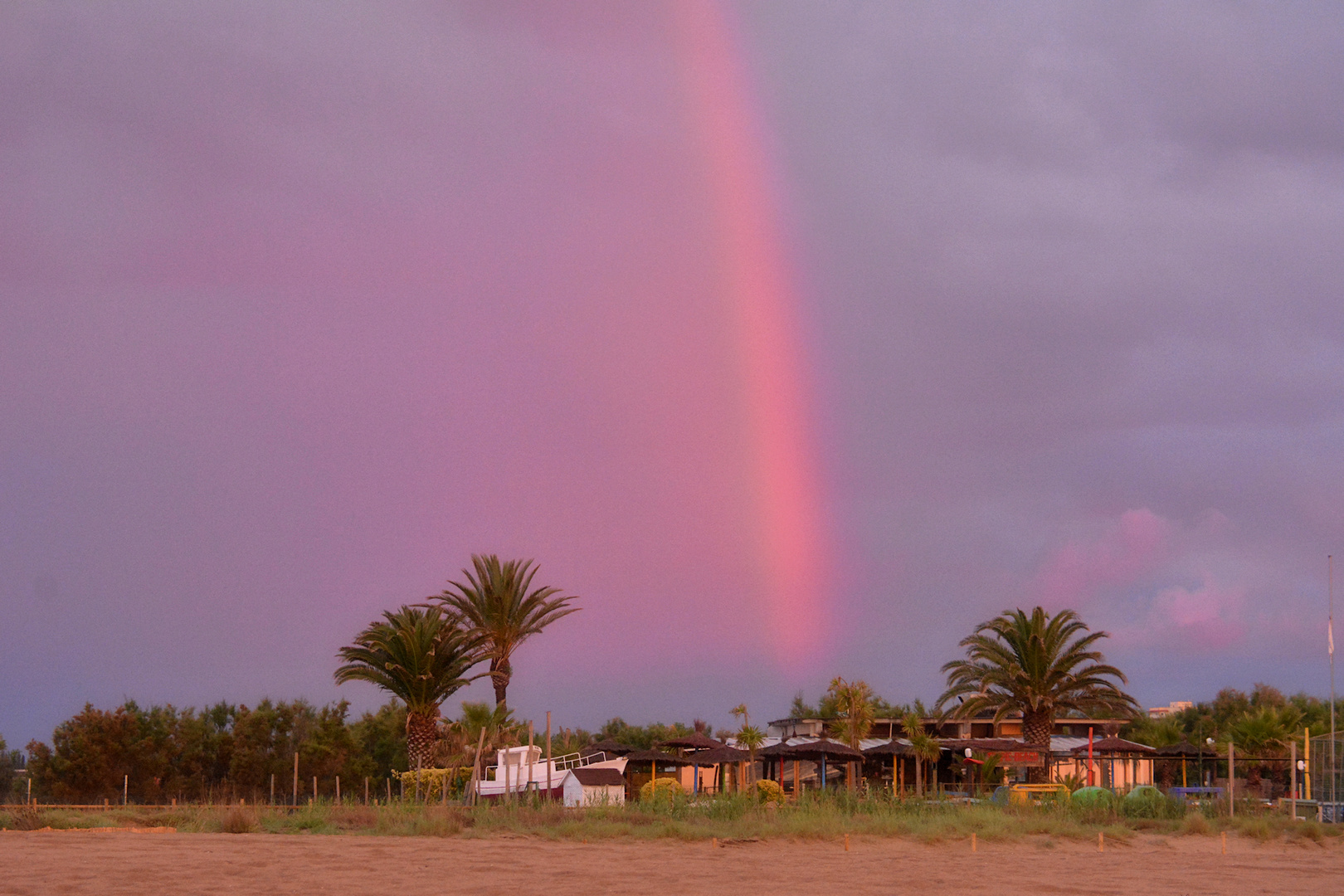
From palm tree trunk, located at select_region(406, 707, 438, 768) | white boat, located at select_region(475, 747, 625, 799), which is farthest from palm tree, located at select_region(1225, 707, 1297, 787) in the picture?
palm tree trunk, located at select_region(406, 707, 438, 768)

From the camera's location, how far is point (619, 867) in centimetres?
1902

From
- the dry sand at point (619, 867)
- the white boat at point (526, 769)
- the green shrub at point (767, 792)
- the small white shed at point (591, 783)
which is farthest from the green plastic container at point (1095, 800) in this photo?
the white boat at point (526, 769)

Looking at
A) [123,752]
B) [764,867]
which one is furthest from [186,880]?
[123,752]

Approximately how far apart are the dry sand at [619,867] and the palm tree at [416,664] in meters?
17.0

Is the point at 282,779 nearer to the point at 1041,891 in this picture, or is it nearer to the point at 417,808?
the point at 417,808

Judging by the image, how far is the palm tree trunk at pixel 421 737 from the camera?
41.4 m

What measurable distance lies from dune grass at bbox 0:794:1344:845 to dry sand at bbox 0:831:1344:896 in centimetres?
66

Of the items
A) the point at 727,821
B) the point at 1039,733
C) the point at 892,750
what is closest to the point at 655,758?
the point at 892,750

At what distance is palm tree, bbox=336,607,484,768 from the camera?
132ft

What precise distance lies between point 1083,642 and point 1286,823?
16677 mm

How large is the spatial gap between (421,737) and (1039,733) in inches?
838

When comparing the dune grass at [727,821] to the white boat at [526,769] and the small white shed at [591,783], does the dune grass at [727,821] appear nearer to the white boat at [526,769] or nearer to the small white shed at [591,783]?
the small white shed at [591,783]

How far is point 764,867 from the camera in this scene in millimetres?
19172

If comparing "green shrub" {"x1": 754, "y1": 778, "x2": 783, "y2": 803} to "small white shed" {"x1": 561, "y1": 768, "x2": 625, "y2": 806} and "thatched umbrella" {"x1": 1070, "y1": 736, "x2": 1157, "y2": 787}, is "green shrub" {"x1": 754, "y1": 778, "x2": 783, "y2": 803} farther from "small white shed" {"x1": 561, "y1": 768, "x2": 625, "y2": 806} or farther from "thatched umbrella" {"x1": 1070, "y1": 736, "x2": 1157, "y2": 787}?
"thatched umbrella" {"x1": 1070, "y1": 736, "x2": 1157, "y2": 787}
